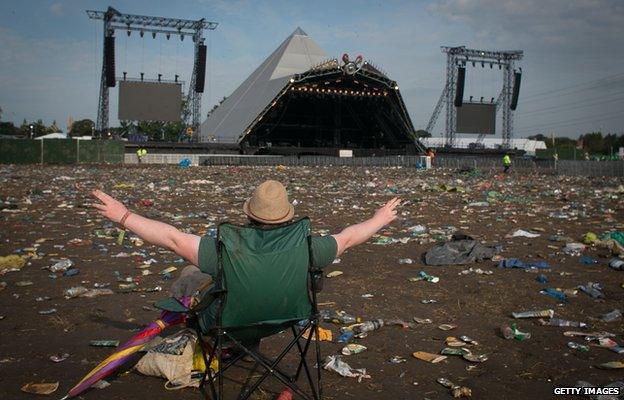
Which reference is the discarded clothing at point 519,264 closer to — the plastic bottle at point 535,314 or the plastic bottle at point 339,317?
the plastic bottle at point 535,314

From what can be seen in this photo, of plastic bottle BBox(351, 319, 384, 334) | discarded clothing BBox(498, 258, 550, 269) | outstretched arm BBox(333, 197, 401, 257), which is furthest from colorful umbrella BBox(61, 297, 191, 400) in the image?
discarded clothing BBox(498, 258, 550, 269)

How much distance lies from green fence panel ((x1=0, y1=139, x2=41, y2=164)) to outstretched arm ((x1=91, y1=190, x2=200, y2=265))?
30152 millimetres

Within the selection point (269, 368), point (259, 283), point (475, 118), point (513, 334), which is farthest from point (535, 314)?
point (475, 118)

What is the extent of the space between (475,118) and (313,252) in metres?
49.9

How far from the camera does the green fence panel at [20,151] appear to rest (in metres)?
28.5

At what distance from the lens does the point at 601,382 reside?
3.07 meters

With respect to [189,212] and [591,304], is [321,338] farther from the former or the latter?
[189,212]

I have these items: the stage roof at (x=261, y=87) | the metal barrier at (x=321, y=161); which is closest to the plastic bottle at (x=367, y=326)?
the metal barrier at (x=321, y=161)

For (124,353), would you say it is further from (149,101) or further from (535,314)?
(149,101)

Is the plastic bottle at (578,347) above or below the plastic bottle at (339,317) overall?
Result: above

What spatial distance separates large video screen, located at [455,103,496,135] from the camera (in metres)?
49.2

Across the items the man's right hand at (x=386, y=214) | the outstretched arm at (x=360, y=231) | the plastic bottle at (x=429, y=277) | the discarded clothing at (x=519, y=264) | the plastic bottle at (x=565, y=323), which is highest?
the man's right hand at (x=386, y=214)

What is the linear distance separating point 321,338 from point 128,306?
181cm
